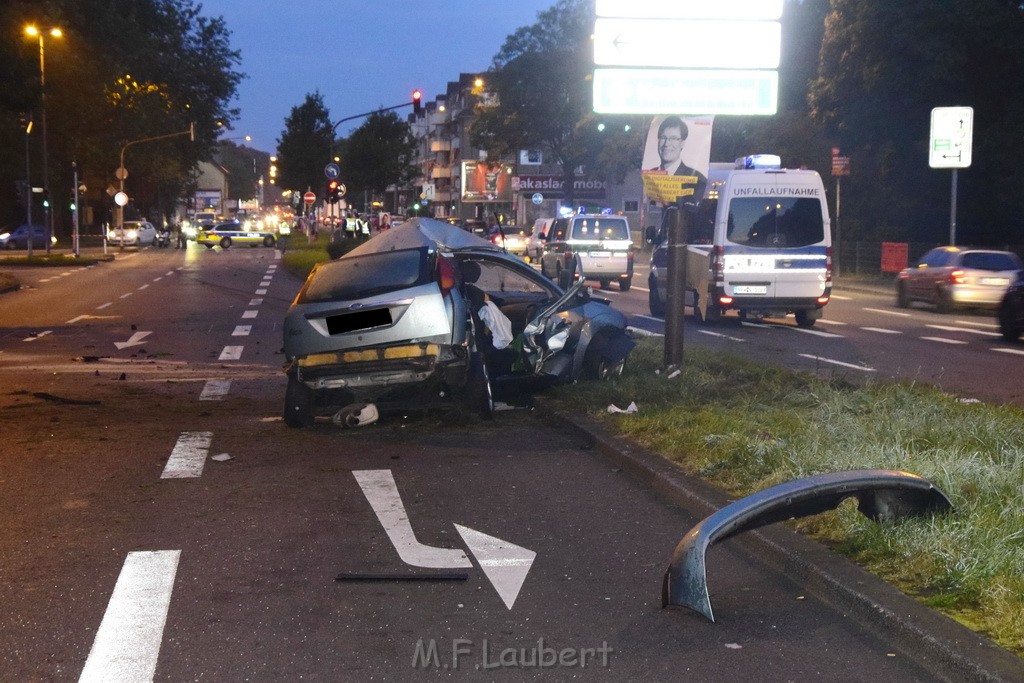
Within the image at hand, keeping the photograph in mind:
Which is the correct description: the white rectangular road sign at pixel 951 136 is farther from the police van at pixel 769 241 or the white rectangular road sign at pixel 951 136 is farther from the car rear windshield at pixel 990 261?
the police van at pixel 769 241

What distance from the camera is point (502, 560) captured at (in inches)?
263

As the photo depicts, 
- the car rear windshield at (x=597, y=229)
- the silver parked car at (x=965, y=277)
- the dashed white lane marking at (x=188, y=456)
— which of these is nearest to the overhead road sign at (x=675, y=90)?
the dashed white lane marking at (x=188, y=456)

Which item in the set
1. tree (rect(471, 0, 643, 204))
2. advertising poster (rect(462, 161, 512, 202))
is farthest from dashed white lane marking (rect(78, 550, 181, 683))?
advertising poster (rect(462, 161, 512, 202))

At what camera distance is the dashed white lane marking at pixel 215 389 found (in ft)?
45.0

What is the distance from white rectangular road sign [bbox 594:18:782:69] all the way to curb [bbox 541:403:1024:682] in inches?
235

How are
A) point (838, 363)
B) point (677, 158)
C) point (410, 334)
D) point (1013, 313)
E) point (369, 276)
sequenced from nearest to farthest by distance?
point (410, 334) → point (369, 276) → point (677, 158) → point (838, 363) → point (1013, 313)

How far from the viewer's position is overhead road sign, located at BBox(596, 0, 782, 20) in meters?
12.8

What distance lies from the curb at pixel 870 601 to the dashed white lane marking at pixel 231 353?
1090 centimetres

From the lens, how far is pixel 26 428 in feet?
37.1

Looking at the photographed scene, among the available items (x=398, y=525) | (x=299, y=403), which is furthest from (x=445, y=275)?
(x=398, y=525)

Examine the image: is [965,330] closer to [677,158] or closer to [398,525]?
[677,158]

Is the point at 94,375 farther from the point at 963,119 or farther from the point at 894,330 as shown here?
the point at 963,119

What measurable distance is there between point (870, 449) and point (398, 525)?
9.50ft

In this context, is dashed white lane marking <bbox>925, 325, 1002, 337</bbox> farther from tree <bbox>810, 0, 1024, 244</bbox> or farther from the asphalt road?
tree <bbox>810, 0, 1024, 244</bbox>
